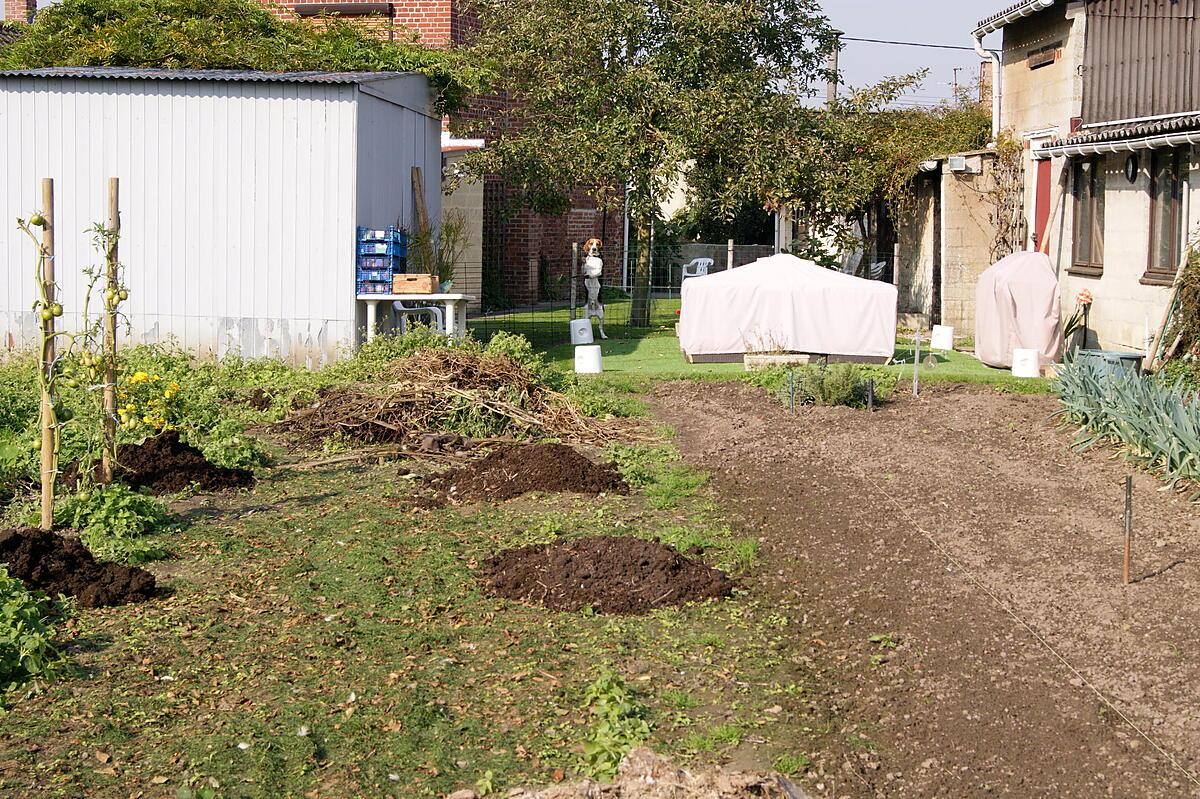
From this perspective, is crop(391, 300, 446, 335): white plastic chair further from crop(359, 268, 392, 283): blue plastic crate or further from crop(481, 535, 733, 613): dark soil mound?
crop(481, 535, 733, 613): dark soil mound

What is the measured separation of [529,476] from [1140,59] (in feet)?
39.1

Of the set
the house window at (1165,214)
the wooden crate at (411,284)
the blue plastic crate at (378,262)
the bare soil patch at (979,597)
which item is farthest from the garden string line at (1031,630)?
the house window at (1165,214)

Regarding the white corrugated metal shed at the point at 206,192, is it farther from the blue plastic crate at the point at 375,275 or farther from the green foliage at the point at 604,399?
the green foliage at the point at 604,399

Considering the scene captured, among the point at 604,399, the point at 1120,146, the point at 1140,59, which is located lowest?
the point at 604,399

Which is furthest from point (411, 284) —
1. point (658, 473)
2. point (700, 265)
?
point (700, 265)

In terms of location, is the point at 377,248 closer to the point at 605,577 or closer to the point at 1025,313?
the point at 1025,313

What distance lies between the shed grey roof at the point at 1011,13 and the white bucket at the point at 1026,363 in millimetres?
5834

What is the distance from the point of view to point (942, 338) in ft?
59.9

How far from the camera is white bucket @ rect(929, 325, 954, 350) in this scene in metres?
18.2

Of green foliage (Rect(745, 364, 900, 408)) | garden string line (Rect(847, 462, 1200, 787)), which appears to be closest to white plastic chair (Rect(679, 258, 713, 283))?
green foliage (Rect(745, 364, 900, 408))

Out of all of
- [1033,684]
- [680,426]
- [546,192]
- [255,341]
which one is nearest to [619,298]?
[546,192]

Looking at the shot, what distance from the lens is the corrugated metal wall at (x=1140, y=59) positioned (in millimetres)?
16719

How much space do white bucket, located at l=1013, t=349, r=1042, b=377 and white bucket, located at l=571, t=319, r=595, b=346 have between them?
18.1ft

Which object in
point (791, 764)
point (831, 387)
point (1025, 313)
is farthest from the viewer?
point (1025, 313)
